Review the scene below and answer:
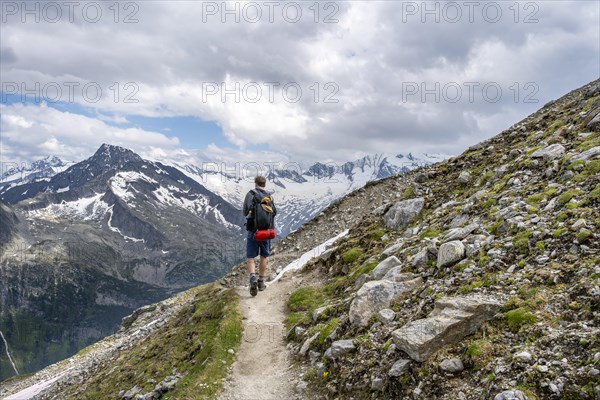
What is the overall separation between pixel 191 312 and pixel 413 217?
573 inches

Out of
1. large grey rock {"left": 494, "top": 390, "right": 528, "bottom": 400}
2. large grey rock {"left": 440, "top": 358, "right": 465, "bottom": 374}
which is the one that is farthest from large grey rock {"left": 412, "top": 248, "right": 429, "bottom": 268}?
large grey rock {"left": 494, "top": 390, "right": 528, "bottom": 400}

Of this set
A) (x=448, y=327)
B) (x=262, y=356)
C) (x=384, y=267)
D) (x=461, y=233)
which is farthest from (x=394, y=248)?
(x=448, y=327)

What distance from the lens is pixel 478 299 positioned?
9.78m

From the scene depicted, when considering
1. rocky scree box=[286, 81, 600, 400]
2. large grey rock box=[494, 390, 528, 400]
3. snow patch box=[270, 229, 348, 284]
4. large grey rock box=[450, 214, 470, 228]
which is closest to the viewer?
large grey rock box=[494, 390, 528, 400]

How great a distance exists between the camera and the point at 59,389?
29.8 metres

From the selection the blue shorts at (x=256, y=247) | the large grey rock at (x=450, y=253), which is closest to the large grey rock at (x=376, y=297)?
the large grey rock at (x=450, y=253)

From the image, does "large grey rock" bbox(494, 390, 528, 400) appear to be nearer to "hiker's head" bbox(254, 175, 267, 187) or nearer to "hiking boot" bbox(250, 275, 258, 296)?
"hiker's head" bbox(254, 175, 267, 187)

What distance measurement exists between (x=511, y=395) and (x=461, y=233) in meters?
7.88

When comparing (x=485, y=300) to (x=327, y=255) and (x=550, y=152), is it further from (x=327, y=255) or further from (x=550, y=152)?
(x=327, y=255)

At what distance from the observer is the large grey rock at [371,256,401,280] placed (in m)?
15.5

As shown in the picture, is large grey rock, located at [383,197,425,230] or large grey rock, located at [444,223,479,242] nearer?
large grey rock, located at [444,223,479,242]

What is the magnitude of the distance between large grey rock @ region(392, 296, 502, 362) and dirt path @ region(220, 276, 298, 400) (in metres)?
4.64

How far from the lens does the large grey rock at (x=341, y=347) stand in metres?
11.9

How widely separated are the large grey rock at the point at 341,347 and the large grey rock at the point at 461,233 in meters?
5.44
